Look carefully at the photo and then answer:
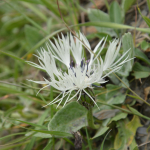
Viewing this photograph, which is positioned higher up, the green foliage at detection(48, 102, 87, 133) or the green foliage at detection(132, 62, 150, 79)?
the green foliage at detection(132, 62, 150, 79)

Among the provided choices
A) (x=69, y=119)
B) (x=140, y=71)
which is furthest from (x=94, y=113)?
(x=140, y=71)

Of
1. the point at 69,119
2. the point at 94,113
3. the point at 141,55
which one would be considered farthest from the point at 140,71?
the point at 69,119

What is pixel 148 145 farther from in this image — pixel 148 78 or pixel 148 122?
pixel 148 78

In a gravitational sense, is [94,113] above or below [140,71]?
below

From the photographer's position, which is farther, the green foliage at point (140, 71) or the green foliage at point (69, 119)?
the green foliage at point (140, 71)

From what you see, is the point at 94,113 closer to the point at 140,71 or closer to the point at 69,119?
the point at 69,119

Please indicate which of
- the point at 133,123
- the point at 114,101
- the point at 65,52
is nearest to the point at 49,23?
the point at 65,52

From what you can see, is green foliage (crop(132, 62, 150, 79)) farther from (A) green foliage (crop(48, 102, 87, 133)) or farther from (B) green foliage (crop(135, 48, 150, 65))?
(A) green foliage (crop(48, 102, 87, 133))

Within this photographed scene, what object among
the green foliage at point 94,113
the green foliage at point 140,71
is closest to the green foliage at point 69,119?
the green foliage at point 94,113

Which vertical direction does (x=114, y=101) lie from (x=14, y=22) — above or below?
below

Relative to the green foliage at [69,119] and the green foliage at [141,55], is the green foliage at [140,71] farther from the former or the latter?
the green foliage at [69,119]

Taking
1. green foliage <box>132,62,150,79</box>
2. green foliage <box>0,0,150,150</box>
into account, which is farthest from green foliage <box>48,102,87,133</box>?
green foliage <box>132,62,150,79</box>
